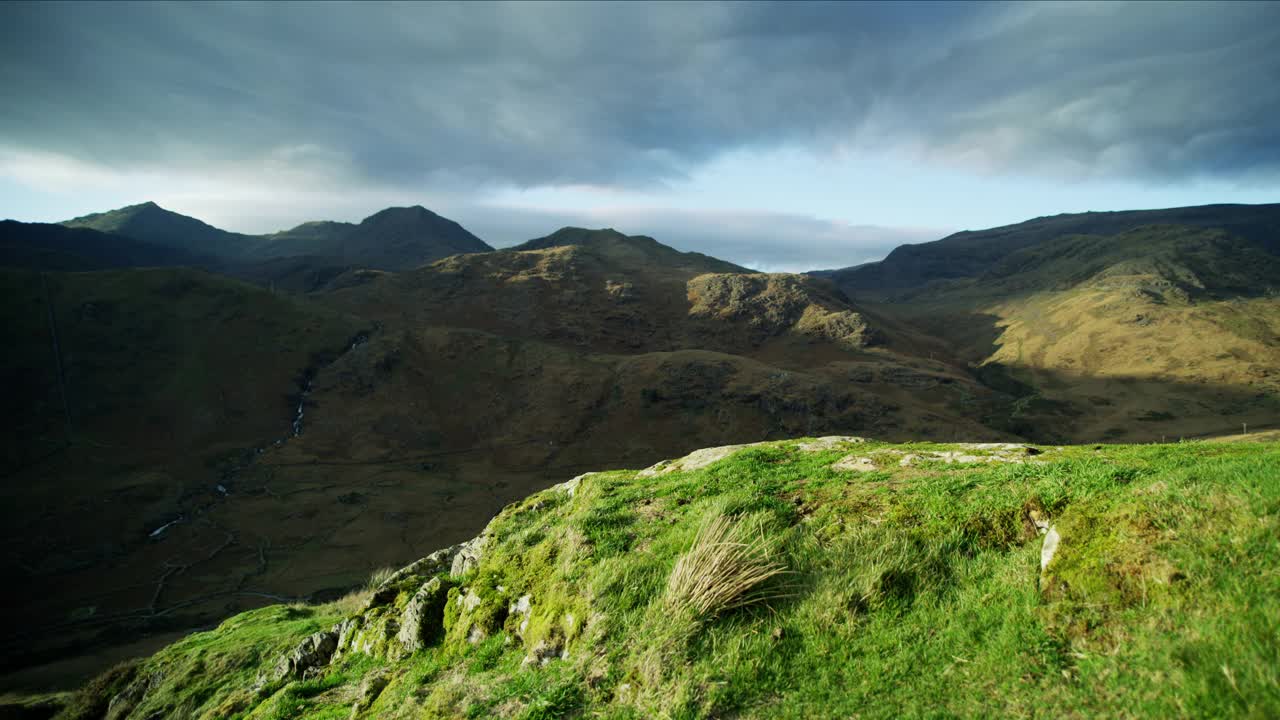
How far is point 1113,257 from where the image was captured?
347 ft

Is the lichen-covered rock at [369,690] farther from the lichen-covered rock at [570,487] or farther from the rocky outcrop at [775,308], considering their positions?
the rocky outcrop at [775,308]

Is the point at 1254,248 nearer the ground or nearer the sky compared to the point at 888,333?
nearer the sky

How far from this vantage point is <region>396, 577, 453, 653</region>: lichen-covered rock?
25.3 ft

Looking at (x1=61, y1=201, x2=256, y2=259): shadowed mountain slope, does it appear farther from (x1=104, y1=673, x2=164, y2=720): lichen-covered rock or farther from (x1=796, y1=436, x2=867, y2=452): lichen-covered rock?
(x1=796, y1=436, x2=867, y2=452): lichen-covered rock

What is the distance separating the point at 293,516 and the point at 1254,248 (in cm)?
14633

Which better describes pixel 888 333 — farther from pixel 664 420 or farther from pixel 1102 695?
pixel 1102 695

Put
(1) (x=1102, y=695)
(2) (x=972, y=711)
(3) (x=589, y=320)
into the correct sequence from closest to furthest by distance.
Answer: (1) (x=1102, y=695) < (2) (x=972, y=711) < (3) (x=589, y=320)

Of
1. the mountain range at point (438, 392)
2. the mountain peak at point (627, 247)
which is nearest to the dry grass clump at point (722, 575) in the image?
the mountain range at point (438, 392)

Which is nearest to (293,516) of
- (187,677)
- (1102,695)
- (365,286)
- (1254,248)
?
(187,677)

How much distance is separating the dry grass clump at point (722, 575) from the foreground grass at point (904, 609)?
0.08 meters

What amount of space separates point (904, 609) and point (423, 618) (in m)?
6.34

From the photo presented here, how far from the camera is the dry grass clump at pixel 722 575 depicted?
549cm

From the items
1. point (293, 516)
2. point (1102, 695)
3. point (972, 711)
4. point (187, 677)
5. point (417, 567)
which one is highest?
point (1102, 695)

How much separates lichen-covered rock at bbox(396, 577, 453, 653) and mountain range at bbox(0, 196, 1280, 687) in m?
23.4
